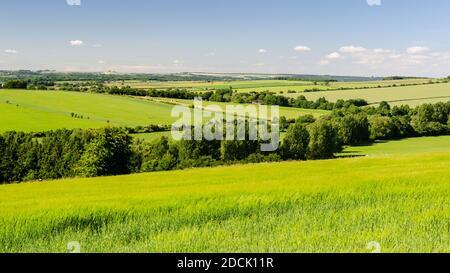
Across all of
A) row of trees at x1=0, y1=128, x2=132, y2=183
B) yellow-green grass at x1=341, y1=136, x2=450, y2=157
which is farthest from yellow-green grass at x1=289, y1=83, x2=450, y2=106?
row of trees at x1=0, y1=128, x2=132, y2=183

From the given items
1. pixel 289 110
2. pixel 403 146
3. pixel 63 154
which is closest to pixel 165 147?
pixel 63 154

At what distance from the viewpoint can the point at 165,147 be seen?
244 feet

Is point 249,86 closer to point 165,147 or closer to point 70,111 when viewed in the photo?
point 70,111

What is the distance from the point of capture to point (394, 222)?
9984 millimetres

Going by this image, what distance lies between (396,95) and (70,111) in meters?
94.2

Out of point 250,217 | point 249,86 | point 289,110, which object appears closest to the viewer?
point 250,217

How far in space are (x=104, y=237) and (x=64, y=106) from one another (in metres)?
96.2

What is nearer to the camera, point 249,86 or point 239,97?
point 239,97

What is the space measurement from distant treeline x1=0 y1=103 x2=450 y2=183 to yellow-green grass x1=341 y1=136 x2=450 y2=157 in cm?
393

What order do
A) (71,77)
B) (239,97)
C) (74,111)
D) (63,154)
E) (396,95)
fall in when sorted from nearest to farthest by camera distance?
(63,154) < (74,111) < (239,97) < (396,95) < (71,77)

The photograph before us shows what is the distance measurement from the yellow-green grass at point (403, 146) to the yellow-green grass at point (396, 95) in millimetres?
32691

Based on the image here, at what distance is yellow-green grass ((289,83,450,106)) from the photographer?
379 ft

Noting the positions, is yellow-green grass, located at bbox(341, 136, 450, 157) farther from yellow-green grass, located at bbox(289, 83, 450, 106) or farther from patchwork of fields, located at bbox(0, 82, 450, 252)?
patchwork of fields, located at bbox(0, 82, 450, 252)
